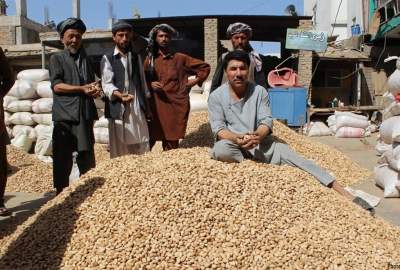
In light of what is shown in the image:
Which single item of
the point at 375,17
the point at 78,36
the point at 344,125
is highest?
the point at 375,17

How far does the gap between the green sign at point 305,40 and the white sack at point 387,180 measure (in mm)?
7202

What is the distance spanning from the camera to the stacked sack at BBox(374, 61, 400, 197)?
429cm

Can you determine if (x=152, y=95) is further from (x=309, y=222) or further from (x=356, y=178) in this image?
(x=356, y=178)

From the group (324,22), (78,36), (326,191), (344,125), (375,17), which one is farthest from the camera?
(324,22)

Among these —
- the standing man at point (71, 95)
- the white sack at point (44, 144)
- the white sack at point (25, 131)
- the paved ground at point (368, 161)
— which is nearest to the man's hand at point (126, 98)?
the standing man at point (71, 95)

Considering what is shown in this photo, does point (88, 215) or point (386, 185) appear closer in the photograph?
point (88, 215)

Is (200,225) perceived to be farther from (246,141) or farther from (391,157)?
(391,157)

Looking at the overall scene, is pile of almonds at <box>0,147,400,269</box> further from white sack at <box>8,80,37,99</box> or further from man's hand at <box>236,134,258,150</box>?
white sack at <box>8,80,37,99</box>

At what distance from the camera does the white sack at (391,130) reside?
443 centimetres

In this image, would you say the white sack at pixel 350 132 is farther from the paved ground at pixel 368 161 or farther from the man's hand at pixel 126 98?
the man's hand at pixel 126 98

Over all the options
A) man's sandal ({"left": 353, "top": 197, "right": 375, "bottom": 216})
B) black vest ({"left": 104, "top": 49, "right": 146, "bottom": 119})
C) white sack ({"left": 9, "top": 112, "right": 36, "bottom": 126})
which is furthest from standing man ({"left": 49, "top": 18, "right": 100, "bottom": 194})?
white sack ({"left": 9, "top": 112, "right": 36, "bottom": 126})

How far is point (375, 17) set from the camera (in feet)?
45.6

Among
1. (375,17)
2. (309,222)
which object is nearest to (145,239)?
(309,222)

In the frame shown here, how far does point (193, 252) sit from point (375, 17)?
44.2 ft
